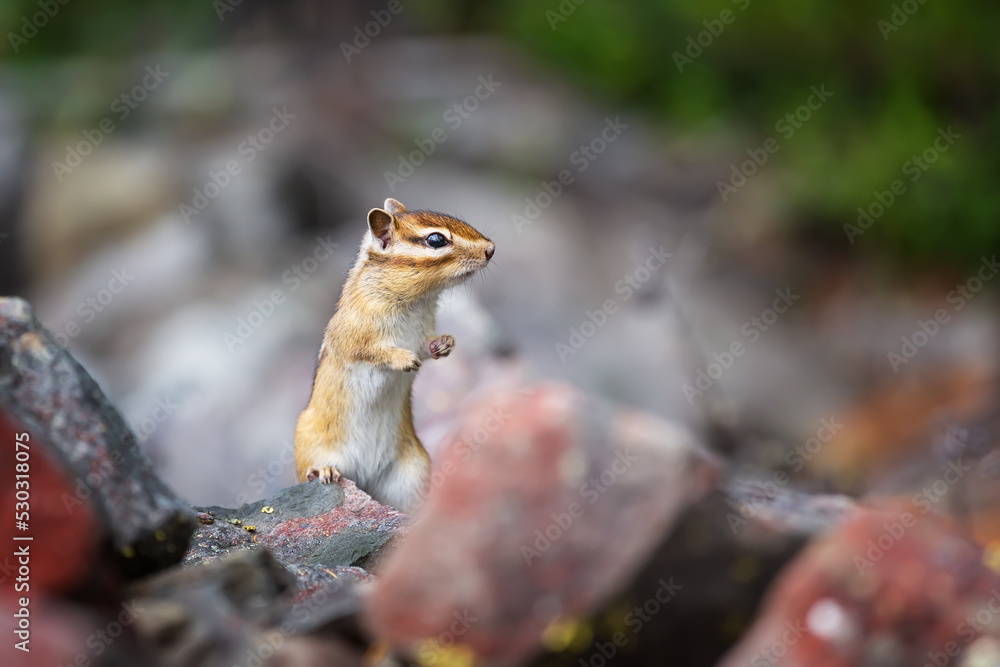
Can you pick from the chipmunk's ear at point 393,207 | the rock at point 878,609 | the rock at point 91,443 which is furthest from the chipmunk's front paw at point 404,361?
the rock at point 878,609

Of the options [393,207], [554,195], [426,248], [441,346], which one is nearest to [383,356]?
[441,346]

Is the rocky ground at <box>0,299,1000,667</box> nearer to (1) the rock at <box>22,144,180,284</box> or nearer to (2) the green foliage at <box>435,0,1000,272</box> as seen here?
(2) the green foliage at <box>435,0,1000,272</box>

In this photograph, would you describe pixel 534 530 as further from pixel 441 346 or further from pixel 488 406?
pixel 441 346

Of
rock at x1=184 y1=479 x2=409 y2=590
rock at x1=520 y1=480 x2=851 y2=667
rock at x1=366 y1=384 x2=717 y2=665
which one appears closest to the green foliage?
rock at x1=184 y1=479 x2=409 y2=590

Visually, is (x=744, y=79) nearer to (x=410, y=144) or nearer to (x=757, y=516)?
(x=410, y=144)

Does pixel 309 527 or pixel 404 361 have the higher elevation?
pixel 404 361

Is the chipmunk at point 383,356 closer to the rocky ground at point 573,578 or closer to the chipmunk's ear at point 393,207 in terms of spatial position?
the chipmunk's ear at point 393,207

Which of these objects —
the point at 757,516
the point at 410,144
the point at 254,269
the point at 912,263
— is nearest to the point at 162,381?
the point at 254,269
